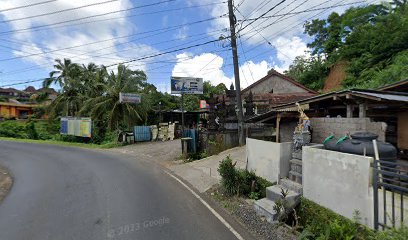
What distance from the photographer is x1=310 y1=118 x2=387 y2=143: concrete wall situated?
7492 millimetres

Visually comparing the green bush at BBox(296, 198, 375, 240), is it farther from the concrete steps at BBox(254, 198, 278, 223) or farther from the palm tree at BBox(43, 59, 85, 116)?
the palm tree at BBox(43, 59, 85, 116)

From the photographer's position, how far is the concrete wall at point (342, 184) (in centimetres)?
506

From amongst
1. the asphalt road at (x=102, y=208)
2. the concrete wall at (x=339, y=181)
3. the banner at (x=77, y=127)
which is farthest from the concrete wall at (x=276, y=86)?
the concrete wall at (x=339, y=181)

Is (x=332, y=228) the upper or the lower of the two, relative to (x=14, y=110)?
lower

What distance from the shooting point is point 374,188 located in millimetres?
4918

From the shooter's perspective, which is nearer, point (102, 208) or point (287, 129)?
point (102, 208)

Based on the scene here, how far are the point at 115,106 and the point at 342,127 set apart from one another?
20761mm

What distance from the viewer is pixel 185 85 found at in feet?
60.6

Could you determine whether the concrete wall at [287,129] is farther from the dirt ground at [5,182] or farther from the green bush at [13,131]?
the green bush at [13,131]

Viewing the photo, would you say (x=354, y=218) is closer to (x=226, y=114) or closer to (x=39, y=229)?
(x=39, y=229)

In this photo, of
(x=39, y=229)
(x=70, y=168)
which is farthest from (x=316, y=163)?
(x=70, y=168)

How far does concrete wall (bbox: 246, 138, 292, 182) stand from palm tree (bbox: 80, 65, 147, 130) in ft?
55.1

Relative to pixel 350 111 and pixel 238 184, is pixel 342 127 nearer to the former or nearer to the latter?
pixel 350 111

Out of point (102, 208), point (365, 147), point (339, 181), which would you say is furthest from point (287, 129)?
point (102, 208)
